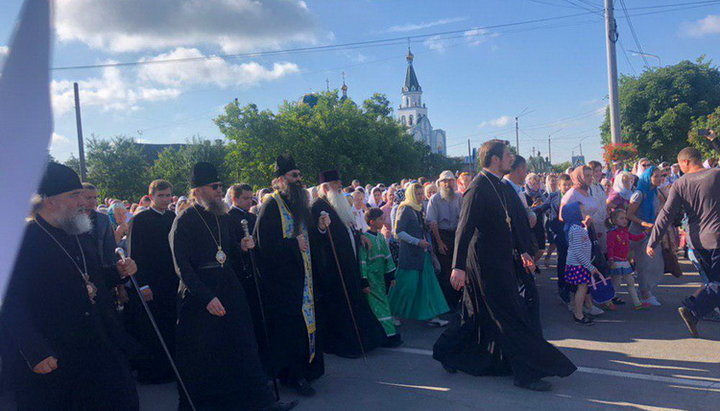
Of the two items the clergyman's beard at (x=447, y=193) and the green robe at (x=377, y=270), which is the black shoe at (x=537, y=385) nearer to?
the green robe at (x=377, y=270)

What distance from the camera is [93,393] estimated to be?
9.75ft

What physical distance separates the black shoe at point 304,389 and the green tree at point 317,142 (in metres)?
36.2

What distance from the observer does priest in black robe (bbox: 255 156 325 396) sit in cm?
474

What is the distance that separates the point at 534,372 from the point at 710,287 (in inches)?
93.3

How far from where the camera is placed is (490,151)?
15.7ft

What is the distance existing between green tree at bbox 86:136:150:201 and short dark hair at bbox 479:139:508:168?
40.4 meters

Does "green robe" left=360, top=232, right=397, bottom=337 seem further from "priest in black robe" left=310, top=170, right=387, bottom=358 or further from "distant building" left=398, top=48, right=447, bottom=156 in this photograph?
"distant building" left=398, top=48, right=447, bottom=156

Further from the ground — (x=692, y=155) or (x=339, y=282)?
(x=692, y=155)

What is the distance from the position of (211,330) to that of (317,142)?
A: 125 ft

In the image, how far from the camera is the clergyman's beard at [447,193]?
726 cm

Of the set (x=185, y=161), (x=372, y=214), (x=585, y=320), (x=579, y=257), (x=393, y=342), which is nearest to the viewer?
(x=393, y=342)

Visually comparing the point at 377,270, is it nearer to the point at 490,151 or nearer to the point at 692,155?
the point at 490,151

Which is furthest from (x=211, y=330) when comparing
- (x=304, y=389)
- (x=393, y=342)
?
(x=393, y=342)

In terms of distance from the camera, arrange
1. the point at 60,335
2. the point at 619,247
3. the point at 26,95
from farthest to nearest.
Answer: the point at 26,95 → the point at 619,247 → the point at 60,335
